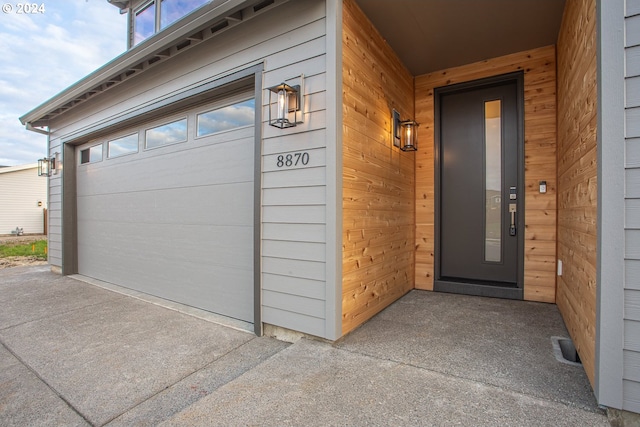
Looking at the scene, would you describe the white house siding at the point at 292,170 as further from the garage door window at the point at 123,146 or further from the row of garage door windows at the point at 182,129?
the garage door window at the point at 123,146

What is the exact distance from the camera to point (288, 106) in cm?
243

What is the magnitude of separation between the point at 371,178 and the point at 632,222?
5.66 ft

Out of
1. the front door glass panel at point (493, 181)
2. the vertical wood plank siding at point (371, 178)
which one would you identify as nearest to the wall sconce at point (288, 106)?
the vertical wood plank siding at point (371, 178)

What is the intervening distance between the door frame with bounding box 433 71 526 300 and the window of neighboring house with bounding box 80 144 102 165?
5.22 meters

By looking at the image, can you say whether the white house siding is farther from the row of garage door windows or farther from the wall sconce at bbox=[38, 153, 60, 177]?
the wall sconce at bbox=[38, 153, 60, 177]

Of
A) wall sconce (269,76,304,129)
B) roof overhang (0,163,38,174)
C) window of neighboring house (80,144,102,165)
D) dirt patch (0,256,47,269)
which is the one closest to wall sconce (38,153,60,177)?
window of neighboring house (80,144,102,165)

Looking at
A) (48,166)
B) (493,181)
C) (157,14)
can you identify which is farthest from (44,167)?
(493,181)

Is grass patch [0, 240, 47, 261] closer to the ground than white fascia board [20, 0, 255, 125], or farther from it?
closer to the ground

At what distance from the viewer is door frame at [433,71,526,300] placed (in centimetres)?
328

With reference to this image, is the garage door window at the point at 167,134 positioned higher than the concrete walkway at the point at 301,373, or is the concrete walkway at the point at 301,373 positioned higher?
the garage door window at the point at 167,134

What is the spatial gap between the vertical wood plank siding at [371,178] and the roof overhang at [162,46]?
2.77 ft

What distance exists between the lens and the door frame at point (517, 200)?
3281mm

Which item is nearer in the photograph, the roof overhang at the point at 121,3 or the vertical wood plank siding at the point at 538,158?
the vertical wood plank siding at the point at 538,158
